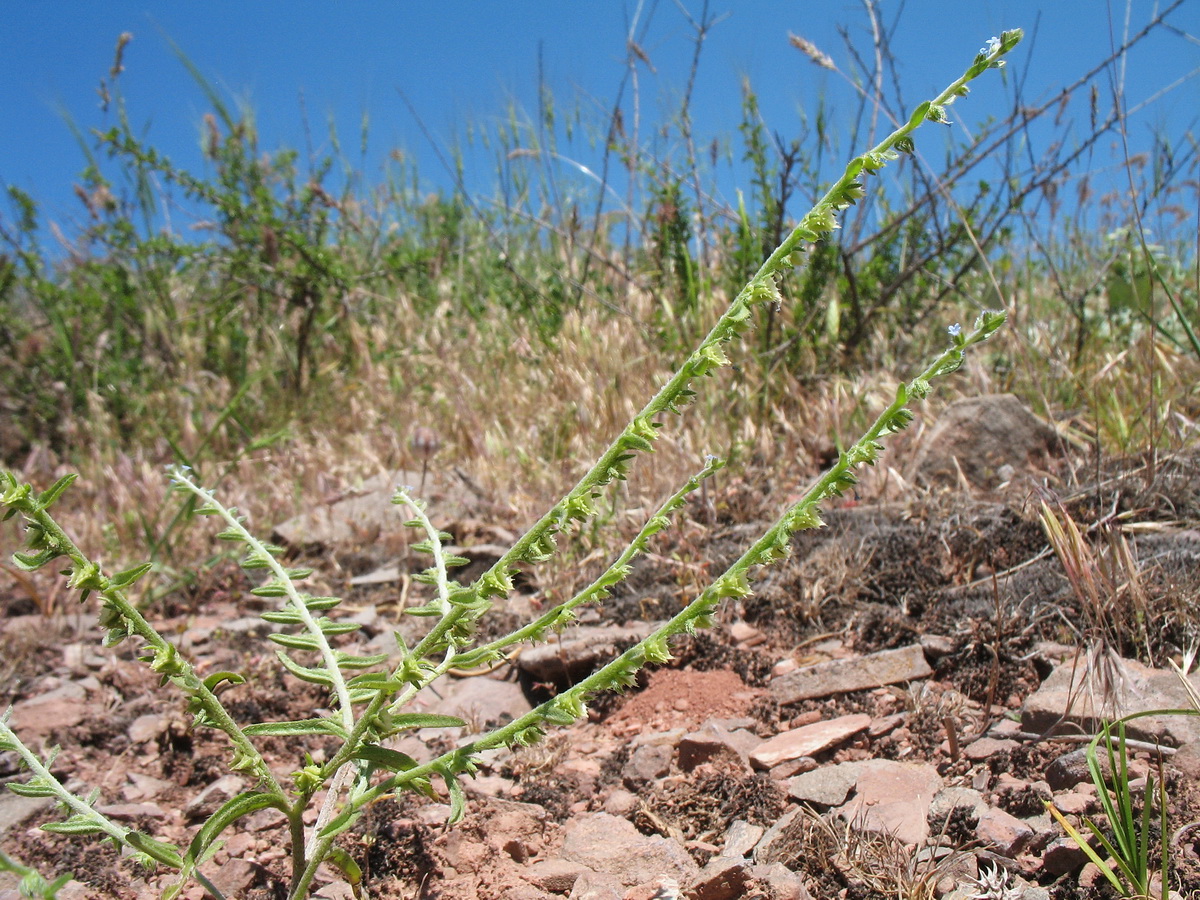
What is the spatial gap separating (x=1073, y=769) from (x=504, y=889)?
996 mm

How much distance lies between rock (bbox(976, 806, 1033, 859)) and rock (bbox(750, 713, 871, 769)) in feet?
1.26

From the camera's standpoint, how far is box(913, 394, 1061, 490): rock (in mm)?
2979

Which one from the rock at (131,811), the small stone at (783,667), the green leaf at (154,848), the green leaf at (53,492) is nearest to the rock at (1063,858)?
the small stone at (783,667)

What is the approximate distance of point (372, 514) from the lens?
3643 millimetres

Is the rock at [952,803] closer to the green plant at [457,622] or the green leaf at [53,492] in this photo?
the green plant at [457,622]

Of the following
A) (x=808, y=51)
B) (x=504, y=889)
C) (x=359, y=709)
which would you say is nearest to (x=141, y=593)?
(x=359, y=709)

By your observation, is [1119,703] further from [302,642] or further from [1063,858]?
[302,642]

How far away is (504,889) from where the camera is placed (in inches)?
56.7

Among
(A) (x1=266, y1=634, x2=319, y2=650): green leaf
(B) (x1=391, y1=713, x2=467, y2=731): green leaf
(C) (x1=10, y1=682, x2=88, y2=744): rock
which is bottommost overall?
(B) (x1=391, y1=713, x2=467, y2=731): green leaf

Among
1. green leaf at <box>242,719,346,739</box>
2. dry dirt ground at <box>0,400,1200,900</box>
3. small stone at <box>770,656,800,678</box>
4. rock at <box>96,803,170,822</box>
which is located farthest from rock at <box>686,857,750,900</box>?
rock at <box>96,803,170,822</box>

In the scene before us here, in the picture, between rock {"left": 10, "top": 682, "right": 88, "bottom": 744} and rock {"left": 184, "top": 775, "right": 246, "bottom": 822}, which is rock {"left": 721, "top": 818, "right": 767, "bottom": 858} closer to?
rock {"left": 184, "top": 775, "right": 246, "bottom": 822}

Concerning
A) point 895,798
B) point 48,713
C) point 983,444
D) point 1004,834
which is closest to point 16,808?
point 48,713

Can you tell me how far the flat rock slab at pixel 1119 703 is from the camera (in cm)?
161

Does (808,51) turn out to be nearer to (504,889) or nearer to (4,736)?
(504,889)
